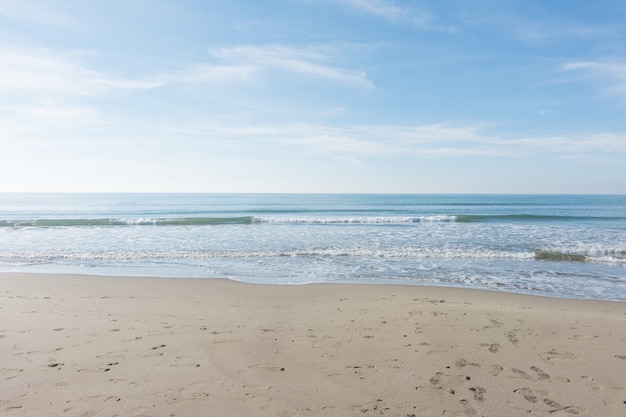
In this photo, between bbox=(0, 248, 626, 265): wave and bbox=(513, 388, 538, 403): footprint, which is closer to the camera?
bbox=(513, 388, 538, 403): footprint

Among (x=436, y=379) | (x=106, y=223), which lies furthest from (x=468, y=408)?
(x=106, y=223)

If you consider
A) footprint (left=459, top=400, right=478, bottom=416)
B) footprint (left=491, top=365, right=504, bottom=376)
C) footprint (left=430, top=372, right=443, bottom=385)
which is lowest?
footprint (left=491, top=365, right=504, bottom=376)

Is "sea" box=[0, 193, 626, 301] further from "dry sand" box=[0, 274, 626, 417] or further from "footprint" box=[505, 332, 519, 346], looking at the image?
"footprint" box=[505, 332, 519, 346]

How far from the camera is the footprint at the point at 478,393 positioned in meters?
3.74

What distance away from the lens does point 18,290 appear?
8.72 m

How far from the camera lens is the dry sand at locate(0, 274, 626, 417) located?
363 centimetres

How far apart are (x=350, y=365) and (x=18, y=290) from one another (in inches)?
326

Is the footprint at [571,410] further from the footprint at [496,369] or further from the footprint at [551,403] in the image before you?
the footprint at [496,369]

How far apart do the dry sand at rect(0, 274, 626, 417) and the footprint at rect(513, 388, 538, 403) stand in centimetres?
2

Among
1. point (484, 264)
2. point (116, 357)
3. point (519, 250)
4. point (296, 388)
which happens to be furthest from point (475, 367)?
point (519, 250)

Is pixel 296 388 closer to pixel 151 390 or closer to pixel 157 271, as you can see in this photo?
pixel 151 390

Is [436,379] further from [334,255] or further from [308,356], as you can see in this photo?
[334,255]

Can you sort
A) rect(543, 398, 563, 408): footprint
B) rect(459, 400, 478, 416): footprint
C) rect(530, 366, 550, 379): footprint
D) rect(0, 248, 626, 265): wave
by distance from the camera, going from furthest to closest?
rect(0, 248, 626, 265): wave
rect(530, 366, 550, 379): footprint
rect(543, 398, 563, 408): footprint
rect(459, 400, 478, 416): footprint

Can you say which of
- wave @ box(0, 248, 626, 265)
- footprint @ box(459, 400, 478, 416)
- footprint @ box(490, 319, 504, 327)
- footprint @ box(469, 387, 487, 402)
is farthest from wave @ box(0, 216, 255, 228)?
footprint @ box(459, 400, 478, 416)
